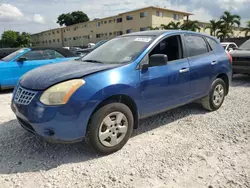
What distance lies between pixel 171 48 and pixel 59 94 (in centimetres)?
217

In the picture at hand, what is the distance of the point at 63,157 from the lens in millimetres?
3086

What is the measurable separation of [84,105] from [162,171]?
4.00ft

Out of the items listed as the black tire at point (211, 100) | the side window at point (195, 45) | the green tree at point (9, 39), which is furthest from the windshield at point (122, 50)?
the green tree at point (9, 39)

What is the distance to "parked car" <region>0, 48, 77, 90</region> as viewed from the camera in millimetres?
6911

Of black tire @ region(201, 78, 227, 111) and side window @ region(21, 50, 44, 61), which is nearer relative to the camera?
black tire @ region(201, 78, 227, 111)

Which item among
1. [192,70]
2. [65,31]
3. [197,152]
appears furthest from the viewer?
[65,31]

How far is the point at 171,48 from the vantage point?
3994 mm

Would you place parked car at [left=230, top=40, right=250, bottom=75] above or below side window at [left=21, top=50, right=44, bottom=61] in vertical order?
below

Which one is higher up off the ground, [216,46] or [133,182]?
[216,46]

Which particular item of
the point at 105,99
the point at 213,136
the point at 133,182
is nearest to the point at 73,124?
the point at 105,99

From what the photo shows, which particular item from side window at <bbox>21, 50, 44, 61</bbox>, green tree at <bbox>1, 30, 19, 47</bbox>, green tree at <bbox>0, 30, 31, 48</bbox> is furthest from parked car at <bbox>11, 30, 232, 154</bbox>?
green tree at <bbox>1, 30, 19, 47</bbox>

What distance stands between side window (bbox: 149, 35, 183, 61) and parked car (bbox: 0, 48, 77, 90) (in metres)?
4.97

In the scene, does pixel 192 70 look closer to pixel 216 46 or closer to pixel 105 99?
pixel 216 46

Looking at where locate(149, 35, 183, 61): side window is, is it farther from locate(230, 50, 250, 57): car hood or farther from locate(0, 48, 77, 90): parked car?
locate(230, 50, 250, 57): car hood
